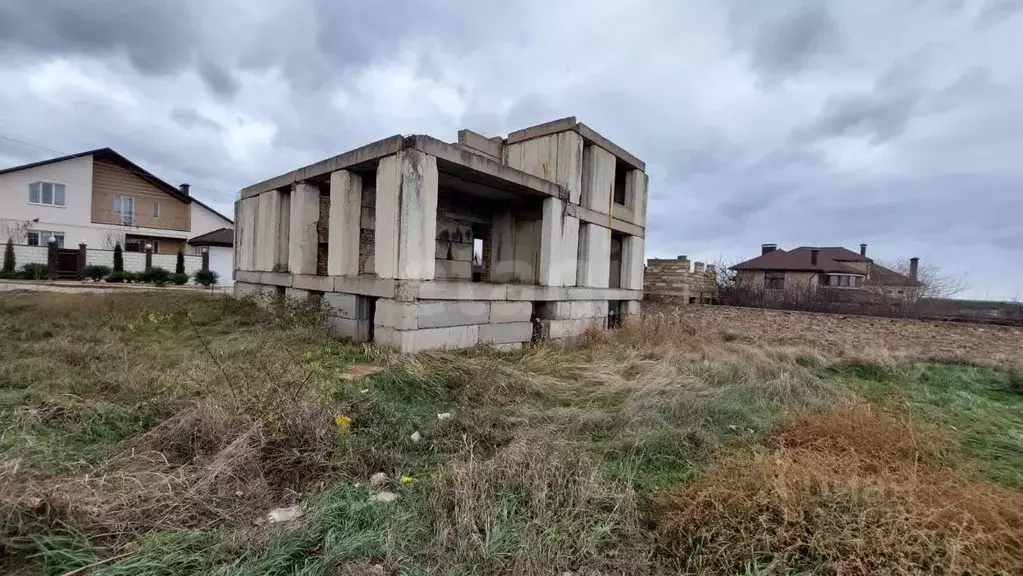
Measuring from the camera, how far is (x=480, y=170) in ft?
25.4

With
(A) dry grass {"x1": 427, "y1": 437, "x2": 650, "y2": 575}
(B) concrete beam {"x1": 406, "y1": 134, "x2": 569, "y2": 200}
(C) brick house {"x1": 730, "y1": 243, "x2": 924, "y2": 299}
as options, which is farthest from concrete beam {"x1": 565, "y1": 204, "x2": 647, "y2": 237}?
(C) brick house {"x1": 730, "y1": 243, "x2": 924, "y2": 299}

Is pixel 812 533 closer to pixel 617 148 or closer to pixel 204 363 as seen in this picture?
pixel 204 363

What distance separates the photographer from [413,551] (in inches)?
95.3

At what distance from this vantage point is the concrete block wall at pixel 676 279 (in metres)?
14.1

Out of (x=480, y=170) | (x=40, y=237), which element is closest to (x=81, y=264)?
(x=40, y=237)

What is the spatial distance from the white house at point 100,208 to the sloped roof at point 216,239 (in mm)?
127

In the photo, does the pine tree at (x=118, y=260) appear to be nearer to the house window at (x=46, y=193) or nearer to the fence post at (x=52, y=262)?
the fence post at (x=52, y=262)

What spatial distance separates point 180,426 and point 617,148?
1047 centimetres

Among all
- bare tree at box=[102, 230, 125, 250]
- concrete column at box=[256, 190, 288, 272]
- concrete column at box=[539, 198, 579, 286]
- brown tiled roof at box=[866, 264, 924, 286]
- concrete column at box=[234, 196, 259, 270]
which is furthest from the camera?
brown tiled roof at box=[866, 264, 924, 286]

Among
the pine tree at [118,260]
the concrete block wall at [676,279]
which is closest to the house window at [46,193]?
the pine tree at [118,260]

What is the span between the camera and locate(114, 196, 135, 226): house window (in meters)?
24.2

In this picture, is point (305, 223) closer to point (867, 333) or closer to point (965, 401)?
point (965, 401)

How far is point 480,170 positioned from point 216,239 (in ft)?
71.9

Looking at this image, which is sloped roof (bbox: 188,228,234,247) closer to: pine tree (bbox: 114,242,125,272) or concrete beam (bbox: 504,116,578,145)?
pine tree (bbox: 114,242,125,272)
